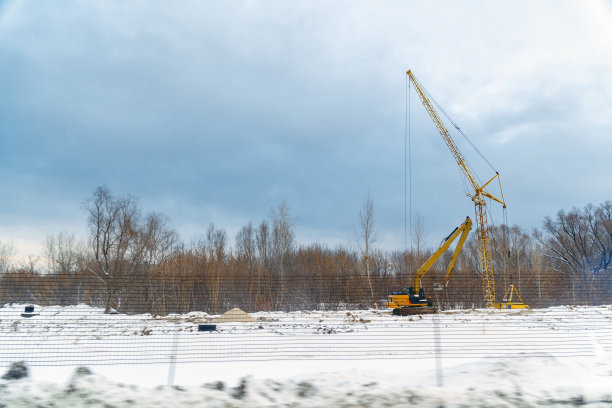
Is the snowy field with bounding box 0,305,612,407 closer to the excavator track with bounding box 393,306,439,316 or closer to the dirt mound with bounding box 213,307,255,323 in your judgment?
the dirt mound with bounding box 213,307,255,323

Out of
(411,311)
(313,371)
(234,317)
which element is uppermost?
(234,317)

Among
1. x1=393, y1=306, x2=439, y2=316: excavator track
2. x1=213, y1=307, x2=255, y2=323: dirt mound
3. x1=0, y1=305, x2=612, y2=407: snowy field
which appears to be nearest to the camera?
x1=0, y1=305, x2=612, y2=407: snowy field

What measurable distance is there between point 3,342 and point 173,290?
4.96 metres

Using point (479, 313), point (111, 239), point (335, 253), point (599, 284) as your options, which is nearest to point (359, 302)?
point (599, 284)

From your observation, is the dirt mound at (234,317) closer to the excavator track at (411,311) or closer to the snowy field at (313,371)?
the snowy field at (313,371)

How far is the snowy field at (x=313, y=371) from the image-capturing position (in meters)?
4.75

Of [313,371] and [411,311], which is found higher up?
[313,371]

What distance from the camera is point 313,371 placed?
7203 millimetres

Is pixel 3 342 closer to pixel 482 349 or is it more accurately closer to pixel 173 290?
pixel 173 290

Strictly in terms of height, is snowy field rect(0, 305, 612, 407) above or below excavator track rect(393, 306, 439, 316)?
above

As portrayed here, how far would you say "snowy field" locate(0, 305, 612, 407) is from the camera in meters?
4.75

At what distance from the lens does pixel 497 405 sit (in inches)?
179

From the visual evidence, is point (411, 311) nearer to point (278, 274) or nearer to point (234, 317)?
point (234, 317)

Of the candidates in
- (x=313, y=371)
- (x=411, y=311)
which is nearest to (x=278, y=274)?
(x=411, y=311)
